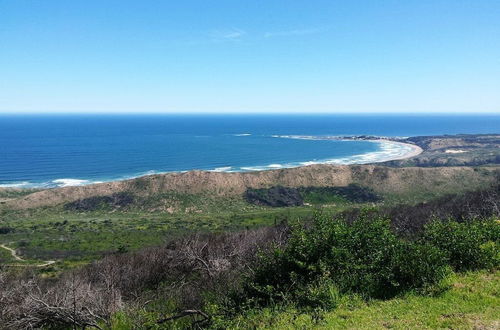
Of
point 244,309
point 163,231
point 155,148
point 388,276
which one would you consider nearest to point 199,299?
point 244,309

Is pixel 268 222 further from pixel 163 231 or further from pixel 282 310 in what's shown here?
pixel 282 310

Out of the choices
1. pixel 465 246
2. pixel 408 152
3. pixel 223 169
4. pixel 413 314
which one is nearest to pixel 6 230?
pixel 465 246

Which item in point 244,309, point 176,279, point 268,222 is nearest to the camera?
point 244,309

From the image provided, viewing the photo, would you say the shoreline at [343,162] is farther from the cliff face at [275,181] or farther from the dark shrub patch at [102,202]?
the dark shrub patch at [102,202]

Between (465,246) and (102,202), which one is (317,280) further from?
(102,202)

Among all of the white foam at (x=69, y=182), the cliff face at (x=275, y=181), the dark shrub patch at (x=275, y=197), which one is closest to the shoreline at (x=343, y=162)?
the white foam at (x=69, y=182)

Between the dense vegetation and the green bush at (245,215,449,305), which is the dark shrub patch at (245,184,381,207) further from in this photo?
the green bush at (245,215,449,305)

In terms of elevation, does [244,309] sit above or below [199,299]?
above

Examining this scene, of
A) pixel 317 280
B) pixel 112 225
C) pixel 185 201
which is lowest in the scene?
pixel 112 225
